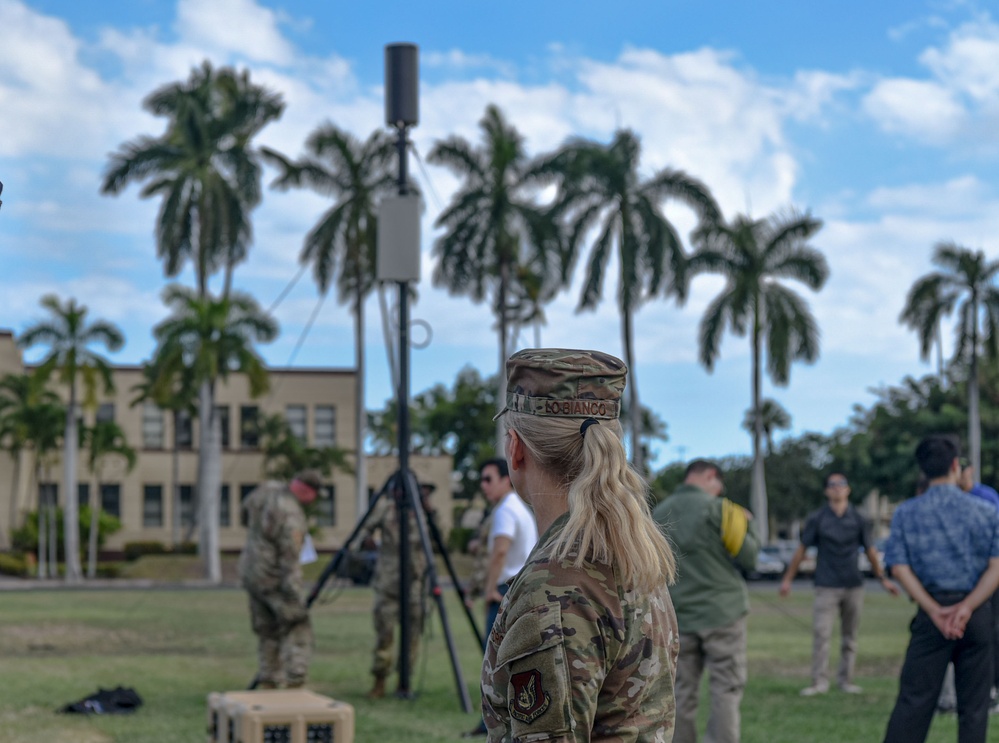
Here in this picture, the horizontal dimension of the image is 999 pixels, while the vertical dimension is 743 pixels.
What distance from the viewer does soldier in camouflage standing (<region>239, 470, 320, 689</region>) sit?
36.2ft

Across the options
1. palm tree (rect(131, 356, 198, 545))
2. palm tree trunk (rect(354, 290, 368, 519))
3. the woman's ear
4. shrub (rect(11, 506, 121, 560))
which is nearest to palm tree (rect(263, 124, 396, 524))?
palm tree trunk (rect(354, 290, 368, 519))

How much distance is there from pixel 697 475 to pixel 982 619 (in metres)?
1.96

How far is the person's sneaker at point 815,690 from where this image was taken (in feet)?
39.0

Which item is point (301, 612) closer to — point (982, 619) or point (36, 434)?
point (982, 619)

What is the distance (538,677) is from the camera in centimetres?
243

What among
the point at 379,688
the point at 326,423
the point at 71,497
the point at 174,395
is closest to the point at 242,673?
the point at 379,688

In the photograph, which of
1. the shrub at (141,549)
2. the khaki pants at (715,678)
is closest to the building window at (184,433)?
the shrub at (141,549)

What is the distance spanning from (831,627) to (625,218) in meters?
33.7

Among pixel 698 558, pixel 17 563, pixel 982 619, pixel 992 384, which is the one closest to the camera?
pixel 982 619

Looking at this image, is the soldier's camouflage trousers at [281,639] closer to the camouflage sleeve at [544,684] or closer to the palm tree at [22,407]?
the camouflage sleeve at [544,684]

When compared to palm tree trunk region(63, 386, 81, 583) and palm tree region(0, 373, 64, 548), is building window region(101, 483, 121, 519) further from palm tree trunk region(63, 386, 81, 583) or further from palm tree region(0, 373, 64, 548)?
palm tree trunk region(63, 386, 81, 583)

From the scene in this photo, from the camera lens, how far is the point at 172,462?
68875 mm

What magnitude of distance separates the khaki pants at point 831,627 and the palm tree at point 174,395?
38.9m

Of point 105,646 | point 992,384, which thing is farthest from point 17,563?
point 992,384
